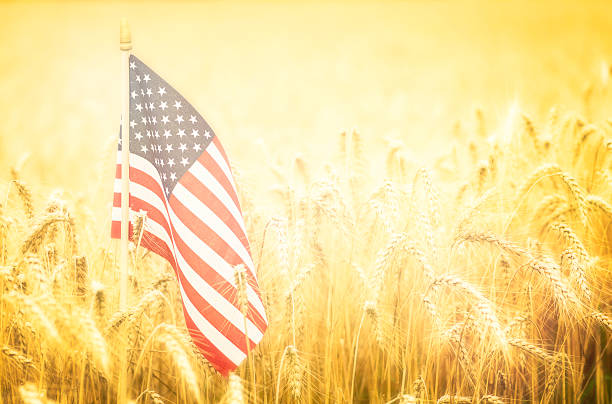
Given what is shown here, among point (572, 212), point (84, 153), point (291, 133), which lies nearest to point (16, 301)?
point (572, 212)

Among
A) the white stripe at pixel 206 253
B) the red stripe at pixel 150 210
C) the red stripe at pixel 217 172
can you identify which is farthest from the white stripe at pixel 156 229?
the red stripe at pixel 217 172

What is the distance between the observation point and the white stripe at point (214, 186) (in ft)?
7.16

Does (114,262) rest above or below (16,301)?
above

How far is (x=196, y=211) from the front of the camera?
217 cm

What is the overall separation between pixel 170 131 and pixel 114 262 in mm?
784

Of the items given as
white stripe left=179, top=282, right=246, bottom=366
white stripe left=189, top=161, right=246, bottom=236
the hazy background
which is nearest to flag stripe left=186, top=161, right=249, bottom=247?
white stripe left=189, top=161, right=246, bottom=236

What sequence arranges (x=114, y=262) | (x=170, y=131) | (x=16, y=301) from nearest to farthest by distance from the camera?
(x=16, y=301) → (x=170, y=131) → (x=114, y=262)

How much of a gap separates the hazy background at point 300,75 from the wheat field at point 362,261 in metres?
0.09

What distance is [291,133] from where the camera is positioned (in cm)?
727

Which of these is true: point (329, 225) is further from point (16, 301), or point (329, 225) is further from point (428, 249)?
point (16, 301)

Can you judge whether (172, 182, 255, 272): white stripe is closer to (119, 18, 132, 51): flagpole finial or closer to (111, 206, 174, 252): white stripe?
(111, 206, 174, 252): white stripe

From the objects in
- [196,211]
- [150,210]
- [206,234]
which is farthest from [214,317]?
[150,210]

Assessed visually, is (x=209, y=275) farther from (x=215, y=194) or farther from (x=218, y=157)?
(x=218, y=157)

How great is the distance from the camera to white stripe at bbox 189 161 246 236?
2.18m
